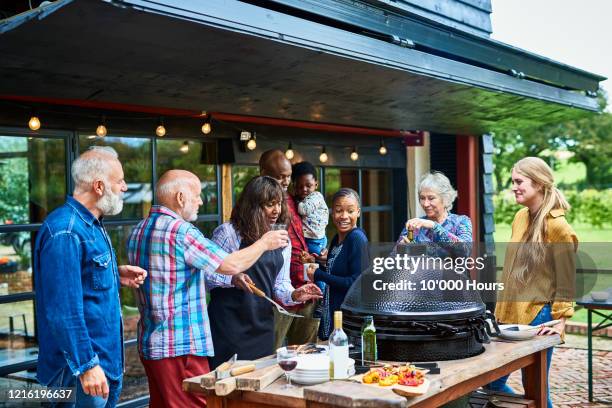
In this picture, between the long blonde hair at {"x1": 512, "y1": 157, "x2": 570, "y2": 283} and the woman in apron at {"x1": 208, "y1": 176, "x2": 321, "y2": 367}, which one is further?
the long blonde hair at {"x1": 512, "y1": 157, "x2": 570, "y2": 283}

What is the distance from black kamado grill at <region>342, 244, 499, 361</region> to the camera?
3.84 m

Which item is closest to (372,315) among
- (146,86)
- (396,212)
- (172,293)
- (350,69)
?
(172,293)

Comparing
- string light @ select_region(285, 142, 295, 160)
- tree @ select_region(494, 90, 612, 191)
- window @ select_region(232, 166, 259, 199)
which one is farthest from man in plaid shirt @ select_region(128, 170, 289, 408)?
tree @ select_region(494, 90, 612, 191)

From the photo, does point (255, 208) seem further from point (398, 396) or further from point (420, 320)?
point (398, 396)

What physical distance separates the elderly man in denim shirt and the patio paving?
14.6 ft

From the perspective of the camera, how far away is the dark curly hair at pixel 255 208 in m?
4.40

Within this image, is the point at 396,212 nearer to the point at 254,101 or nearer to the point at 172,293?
the point at 254,101

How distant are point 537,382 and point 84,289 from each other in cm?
291

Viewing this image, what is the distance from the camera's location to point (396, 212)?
9.92 m

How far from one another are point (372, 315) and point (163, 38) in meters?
1.83

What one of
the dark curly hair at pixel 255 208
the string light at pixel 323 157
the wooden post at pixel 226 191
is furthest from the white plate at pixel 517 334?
the string light at pixel 323 157

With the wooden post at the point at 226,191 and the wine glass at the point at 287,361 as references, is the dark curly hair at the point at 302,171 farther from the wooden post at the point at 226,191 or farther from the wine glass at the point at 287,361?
the wine glass at the point at 287,361

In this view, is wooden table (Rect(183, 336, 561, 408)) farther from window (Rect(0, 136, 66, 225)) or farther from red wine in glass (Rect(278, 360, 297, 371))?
window (Rect(0, 136, 66, 225))

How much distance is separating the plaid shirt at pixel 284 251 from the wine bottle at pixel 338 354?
45.9 inches
